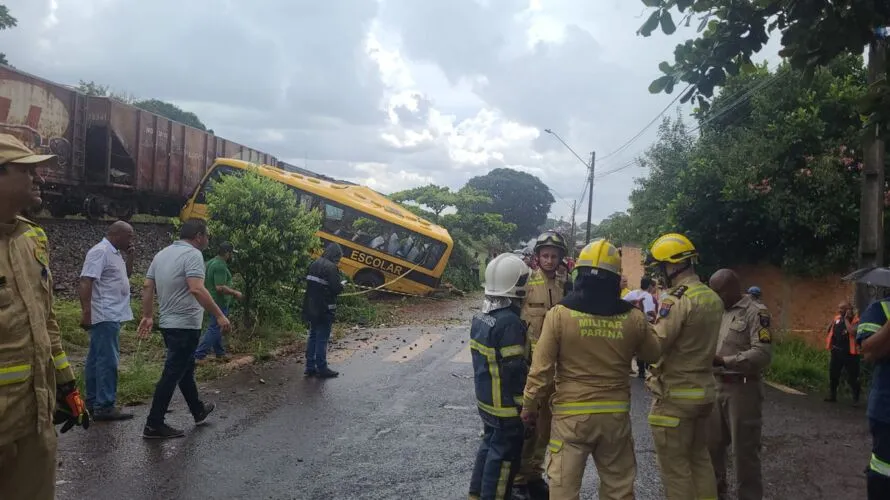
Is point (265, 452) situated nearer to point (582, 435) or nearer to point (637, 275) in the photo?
point (582, 435)

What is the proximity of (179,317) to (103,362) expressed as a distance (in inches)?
37.0

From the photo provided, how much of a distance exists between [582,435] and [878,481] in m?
1.73

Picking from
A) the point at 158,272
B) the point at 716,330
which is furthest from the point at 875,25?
the point at 158,272

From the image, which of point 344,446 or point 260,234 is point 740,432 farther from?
point 260,234

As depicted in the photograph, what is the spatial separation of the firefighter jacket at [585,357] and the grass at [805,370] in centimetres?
764

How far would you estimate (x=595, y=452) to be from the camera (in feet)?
11.8

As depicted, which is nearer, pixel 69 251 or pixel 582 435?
pixel 582 435

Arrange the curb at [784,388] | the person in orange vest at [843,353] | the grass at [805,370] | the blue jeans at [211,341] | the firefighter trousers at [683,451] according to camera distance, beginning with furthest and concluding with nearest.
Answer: the grass at [805,370]
the curb at [784,388]
the person in orange vest at [843,353]
the blue jeans at [211,341]
the firefighter trousers at [683,451]

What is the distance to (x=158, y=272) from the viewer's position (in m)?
5.90

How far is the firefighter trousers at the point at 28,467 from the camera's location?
2.73 metres

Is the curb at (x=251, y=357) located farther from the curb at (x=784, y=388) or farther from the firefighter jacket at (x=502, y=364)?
the curb at (x=784, y=388)

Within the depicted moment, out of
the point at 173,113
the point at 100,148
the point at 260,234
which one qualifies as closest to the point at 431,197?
the point at 100,148

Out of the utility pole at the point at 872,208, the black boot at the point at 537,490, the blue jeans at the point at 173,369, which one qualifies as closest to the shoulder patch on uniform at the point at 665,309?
the black boot at the point at 537,490

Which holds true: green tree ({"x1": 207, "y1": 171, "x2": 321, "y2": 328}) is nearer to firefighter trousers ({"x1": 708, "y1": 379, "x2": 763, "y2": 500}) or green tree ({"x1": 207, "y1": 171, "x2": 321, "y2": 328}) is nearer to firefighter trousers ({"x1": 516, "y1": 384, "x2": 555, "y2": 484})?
firefighter trousers ({"x1": 516, "y1": 384, "x2": 555, "y2": 484})
